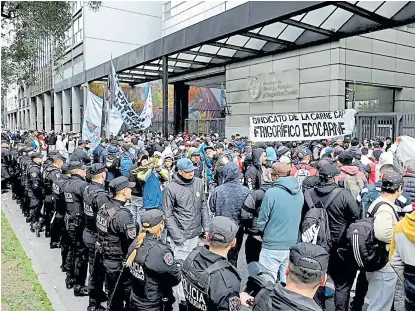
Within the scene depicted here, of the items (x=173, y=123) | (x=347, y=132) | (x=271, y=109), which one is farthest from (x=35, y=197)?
(x=173, y=123)

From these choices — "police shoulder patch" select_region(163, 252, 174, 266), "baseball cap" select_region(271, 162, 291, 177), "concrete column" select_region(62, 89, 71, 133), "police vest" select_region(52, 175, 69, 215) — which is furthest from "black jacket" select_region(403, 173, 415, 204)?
"concrete column" select_region(62, 89, 71, 133)

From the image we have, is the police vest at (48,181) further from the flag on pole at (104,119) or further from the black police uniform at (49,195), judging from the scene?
the flag on pole at (104,119)

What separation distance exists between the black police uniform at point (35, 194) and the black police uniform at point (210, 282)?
22.8 ft

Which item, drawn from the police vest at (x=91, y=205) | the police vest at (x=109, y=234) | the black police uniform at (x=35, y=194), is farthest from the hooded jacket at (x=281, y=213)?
the black police uniform at (x=35, y=194)

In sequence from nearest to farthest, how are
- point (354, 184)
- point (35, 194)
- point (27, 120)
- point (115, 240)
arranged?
point (115, 240)
point (354, 184)
point (35, 194)
point (27, 120)

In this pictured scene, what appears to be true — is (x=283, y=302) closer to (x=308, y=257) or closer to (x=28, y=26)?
(x=308, y=257)

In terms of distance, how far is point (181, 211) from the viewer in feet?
17.8

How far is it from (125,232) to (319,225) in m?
2.11

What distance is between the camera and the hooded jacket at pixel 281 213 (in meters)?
4.81

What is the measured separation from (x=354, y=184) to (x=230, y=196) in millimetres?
2089

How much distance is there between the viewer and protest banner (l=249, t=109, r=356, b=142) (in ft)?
27.3

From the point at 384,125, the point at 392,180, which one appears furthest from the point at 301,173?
the point at 384,125

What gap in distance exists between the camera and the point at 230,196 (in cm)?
547

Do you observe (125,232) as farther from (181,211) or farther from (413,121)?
(413,121)
